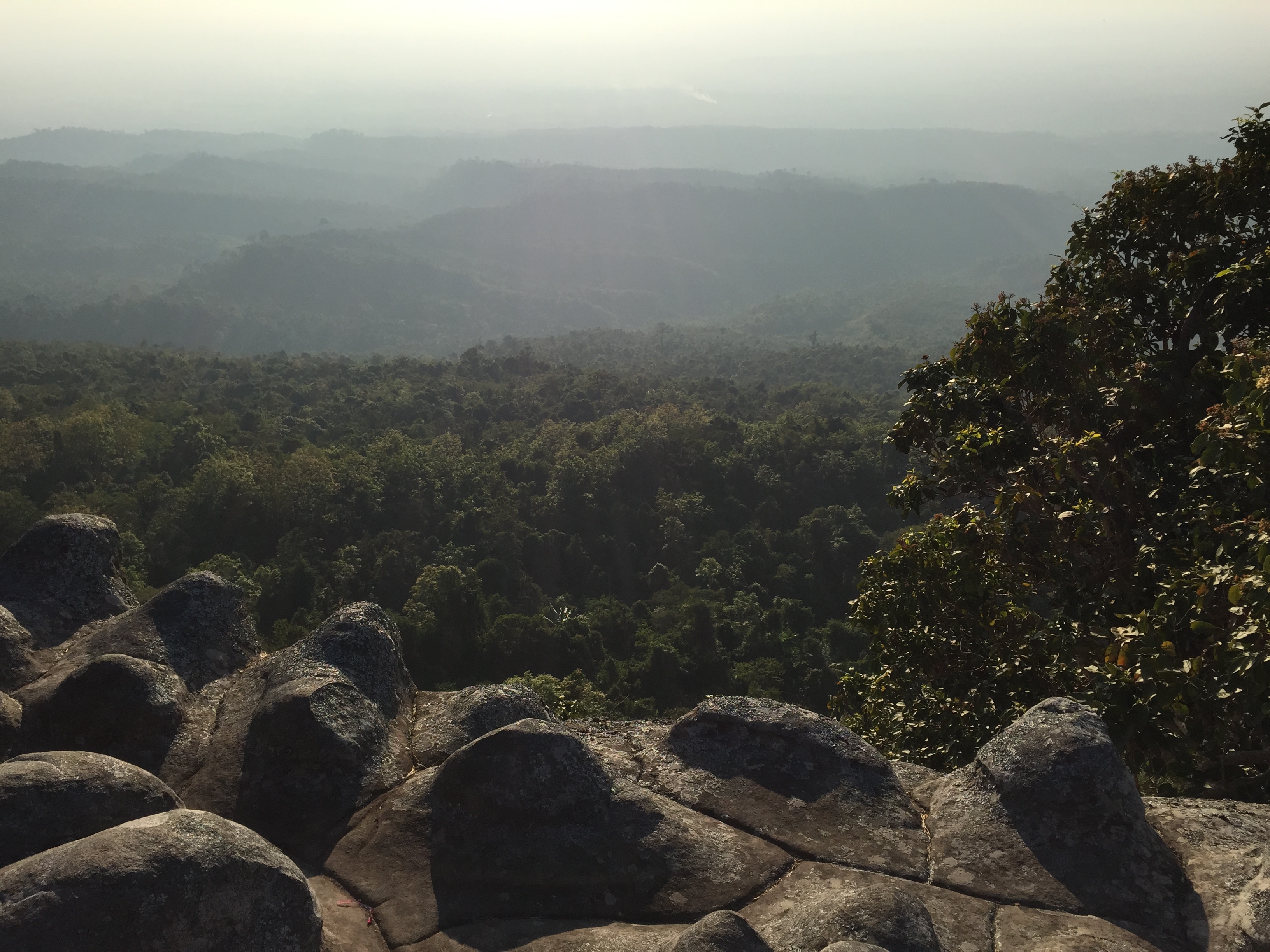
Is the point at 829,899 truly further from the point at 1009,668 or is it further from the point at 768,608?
the point at 768,608

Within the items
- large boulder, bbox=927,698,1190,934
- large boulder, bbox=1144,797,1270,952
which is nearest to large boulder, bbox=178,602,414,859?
large boulder, bbox=927,698,1190,934

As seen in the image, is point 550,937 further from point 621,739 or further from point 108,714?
point 108,714

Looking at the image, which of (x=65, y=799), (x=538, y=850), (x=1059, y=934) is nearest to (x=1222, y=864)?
(x=1059, y=934)

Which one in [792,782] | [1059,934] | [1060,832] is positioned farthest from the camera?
[792,782]

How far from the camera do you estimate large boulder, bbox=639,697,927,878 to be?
6516 millimetres

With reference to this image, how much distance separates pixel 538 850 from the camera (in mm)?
6258

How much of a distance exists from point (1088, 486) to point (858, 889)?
21.7 feet

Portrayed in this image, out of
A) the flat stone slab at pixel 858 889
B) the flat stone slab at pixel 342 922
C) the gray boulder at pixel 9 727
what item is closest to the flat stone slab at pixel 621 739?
the flat stone slab at pixel 858 889

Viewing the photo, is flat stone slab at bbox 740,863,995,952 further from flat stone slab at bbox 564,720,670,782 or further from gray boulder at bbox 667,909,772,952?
flat stone slab at bbox 564,720,670,782

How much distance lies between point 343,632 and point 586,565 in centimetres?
6446

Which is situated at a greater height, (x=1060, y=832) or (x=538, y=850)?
(x=1060, y=832)

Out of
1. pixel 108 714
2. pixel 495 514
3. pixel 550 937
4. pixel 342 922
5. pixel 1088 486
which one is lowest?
pixel 495 514

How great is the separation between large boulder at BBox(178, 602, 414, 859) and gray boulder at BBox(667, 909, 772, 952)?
3.04 m

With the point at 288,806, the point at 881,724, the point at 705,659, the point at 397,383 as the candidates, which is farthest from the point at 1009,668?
the point at 397,383
